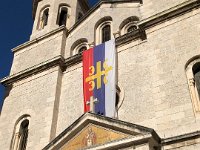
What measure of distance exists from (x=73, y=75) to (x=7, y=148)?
404cm

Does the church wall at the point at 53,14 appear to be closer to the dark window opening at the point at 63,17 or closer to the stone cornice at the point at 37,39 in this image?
the dark window opening at the point at 63,17

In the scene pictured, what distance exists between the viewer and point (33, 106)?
1445cm

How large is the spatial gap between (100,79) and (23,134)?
421 centimetres

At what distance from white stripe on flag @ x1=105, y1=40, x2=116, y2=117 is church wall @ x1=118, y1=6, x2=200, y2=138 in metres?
0.36

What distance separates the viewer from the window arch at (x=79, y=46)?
53.3 ft

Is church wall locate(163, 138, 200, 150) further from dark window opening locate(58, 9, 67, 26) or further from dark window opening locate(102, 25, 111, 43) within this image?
dark window opening locate(58, 9, 67, 26)

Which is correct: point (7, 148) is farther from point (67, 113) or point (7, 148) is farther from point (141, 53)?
point (141, 53)

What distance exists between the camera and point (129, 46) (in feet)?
45.0

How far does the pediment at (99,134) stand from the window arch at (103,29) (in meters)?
5.94

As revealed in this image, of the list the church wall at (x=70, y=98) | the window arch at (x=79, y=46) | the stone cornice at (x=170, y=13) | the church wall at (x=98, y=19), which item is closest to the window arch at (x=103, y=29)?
the church wall at (x=98, y=19)

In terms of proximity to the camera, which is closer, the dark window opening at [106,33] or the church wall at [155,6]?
the church wall at [155,6]

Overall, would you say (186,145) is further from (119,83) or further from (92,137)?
(119,83)

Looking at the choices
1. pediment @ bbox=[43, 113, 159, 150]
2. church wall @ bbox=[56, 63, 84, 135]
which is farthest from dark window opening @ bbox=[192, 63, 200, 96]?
church wall @ bbox=[56, 63, 84, 135]

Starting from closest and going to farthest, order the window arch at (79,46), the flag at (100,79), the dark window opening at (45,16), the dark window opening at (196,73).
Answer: the dark window opening at (196,73), the flag at (100,79), the window arch at (79,46), the dark window opening at (45,16)
